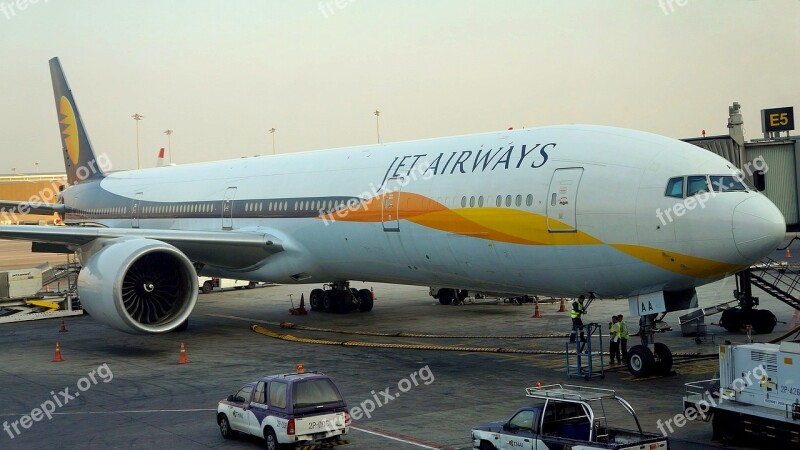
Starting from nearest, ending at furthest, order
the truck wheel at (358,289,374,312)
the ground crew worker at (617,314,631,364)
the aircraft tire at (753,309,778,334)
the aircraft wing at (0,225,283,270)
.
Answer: the ground crew worker at (617,314,631,364) → the aircraft tire at (753,309,778,334) → the aircraft wing at (0,225,283,270) → the truck wheel at (358,289,374,312)

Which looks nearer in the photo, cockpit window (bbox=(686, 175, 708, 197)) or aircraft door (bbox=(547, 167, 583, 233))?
cockpit window (bbox=(686, 175, 708, 197))

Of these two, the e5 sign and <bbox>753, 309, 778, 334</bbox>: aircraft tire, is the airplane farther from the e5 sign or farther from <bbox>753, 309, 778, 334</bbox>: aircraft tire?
the e5 sign

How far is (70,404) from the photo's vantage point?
17.0 m

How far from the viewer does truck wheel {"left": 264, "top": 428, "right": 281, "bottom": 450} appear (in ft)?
42.2

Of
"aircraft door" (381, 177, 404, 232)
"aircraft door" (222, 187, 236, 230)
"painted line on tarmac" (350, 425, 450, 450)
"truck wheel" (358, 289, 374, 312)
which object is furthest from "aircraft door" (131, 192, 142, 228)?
"painted line on tarmac" (350, 425, 450, 450)

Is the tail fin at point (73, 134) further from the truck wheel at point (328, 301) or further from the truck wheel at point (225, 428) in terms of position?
Answer: the truck wheel at point (225, 428)

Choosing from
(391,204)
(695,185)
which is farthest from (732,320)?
→ (391,204)

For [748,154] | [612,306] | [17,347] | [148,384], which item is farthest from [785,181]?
[17,347]

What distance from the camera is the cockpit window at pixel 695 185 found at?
A: 52.3 ft

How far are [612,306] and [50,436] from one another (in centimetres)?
1997

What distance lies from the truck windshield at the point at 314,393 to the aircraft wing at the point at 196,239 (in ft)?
39.8

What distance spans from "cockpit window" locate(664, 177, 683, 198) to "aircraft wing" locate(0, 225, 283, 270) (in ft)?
40.9

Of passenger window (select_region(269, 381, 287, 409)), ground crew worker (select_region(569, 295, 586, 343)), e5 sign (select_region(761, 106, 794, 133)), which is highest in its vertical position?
e5 sign (select_region(761, 106, 794, 133))

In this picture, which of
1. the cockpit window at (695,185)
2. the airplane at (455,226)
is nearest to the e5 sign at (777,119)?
the airplane at (455,226)
